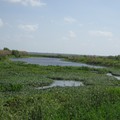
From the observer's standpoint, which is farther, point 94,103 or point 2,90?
point 2,90

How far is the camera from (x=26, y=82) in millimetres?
27688

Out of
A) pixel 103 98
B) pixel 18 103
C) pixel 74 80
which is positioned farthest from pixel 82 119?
pixel 74 80

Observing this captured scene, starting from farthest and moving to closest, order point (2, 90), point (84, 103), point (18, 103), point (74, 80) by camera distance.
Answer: point (74, 80) → point (2, 90) → point (18, 103) → point (84, 103)

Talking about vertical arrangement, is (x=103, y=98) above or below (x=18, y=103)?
above

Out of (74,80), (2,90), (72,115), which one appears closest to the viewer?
(72,115)

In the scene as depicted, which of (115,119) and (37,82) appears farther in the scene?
(37,82)

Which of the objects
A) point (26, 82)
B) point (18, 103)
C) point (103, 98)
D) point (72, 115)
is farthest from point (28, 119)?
point (26, 82)

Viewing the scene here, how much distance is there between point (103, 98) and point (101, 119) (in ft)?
10.2

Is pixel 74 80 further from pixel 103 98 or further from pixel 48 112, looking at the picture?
pixel 48 112

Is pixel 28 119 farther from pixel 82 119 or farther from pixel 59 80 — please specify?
pixel 59 80

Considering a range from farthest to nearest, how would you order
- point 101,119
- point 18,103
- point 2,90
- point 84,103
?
point 2,90, point 18,103, point 84,103, point 101,119

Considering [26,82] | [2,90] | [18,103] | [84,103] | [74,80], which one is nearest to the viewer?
[84,103]

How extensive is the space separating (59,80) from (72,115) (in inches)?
931

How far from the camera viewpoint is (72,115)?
31.1 feet
